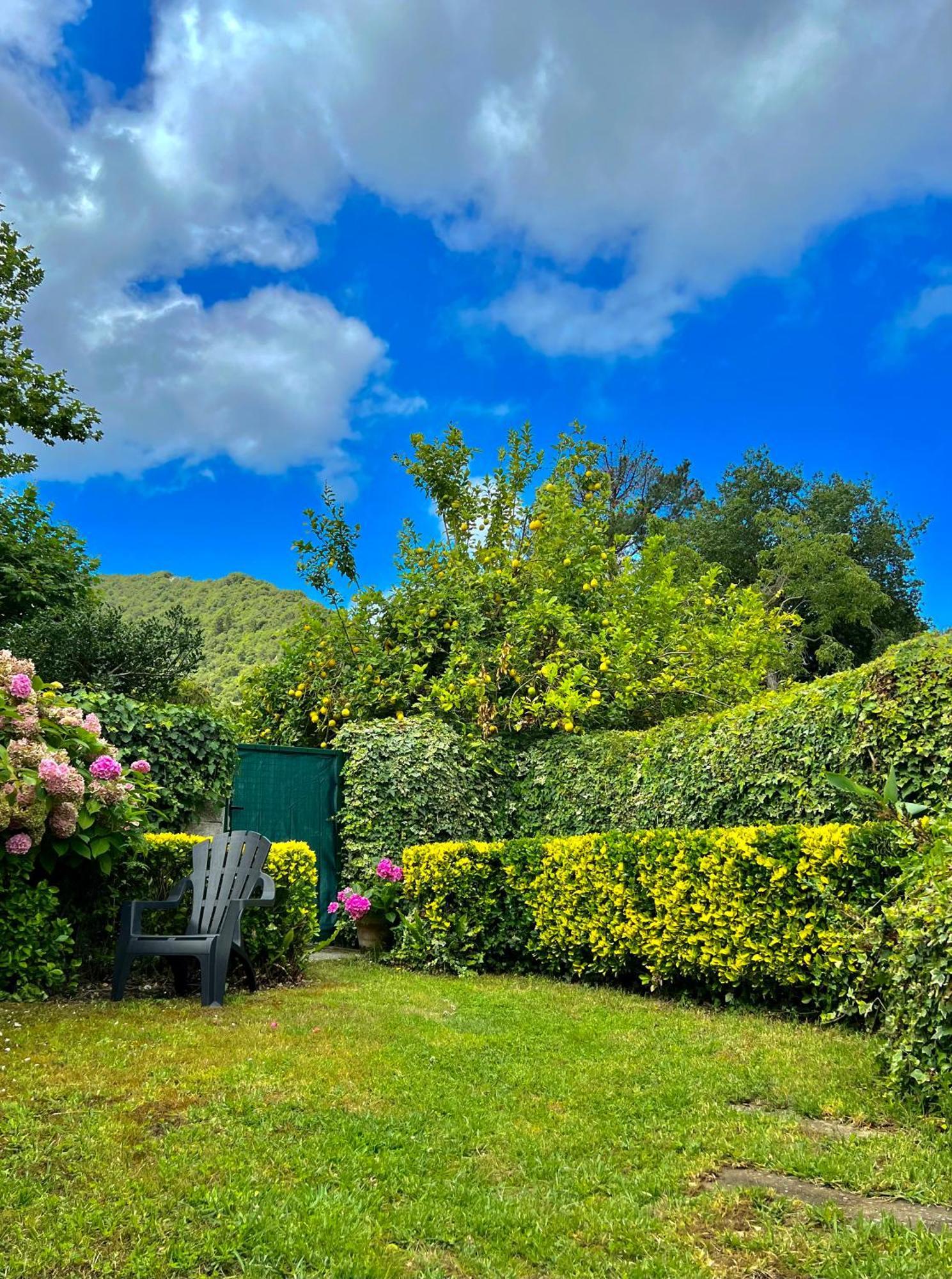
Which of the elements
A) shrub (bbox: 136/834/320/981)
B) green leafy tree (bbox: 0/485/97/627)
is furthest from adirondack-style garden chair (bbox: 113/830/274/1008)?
green leafy tree (bbox: 0/485/97/627)

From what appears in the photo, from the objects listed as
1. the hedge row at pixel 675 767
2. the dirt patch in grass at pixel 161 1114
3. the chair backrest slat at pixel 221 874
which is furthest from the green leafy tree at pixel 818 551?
the dirt patch in grass at pixel 161 1114

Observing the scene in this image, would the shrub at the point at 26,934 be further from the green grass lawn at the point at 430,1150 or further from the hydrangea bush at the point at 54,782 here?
the green grass lawn at the point at 430,1150

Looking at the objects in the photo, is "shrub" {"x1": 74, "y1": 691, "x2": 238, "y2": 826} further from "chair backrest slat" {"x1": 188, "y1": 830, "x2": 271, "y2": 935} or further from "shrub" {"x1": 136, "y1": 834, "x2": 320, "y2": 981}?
"chair backrest slat" {"x1": 188, "y1": 830, "x2": 271, "y2": 935}

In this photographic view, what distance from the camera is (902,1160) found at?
229 centimetres

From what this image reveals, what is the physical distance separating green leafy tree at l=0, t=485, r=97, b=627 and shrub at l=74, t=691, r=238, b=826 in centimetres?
669

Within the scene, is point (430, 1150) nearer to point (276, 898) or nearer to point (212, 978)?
point (212, 978)

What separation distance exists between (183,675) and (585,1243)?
1090 centimetres

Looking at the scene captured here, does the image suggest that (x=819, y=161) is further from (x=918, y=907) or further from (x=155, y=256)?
(x=155, y=256)

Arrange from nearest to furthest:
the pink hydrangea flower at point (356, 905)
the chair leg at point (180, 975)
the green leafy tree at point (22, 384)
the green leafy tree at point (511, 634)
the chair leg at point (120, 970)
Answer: the chair leg at point (120, 970)
the chair leg at point (180, 975)
the pink hydrangea flower at point (356, 905)
the green leafy tree at point (511, 634)
the green leafy tree at point (22, 384)

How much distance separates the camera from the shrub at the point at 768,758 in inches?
165

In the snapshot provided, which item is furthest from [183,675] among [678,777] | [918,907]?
[918,907]

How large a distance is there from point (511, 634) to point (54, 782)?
5.39 metres

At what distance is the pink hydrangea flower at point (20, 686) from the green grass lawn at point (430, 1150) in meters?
1.65

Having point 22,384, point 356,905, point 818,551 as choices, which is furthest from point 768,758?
point 818,551
